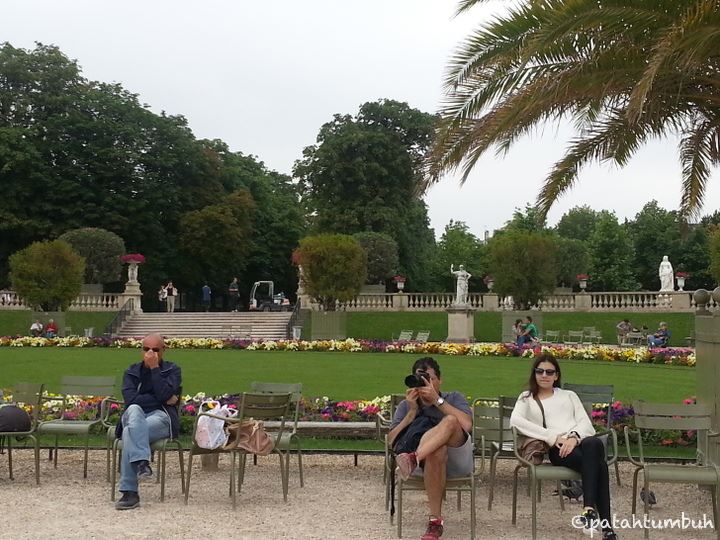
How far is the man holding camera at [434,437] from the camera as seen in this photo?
6.21 meters

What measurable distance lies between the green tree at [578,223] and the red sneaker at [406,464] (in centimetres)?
7175

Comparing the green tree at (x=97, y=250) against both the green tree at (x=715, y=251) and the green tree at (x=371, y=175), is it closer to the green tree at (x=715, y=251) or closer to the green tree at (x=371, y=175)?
the green tree at (x=371, y=175)

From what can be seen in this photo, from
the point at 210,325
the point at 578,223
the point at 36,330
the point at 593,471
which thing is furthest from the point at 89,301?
the point at 578,223

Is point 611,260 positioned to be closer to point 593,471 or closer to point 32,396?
point 32,396

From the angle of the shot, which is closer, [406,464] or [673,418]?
[406,464]

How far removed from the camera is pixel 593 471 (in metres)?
6.20

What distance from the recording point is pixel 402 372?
18.6 m

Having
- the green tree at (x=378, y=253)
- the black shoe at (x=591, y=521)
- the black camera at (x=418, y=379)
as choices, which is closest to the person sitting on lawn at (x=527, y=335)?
the green tree at (x=378, y=253)

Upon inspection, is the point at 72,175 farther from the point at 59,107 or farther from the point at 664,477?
the point at 664,477

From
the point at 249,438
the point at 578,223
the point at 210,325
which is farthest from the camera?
the point at 578,223

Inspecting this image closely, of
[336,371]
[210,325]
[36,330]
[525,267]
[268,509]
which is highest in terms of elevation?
[525,267]

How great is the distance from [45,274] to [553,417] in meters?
27.6

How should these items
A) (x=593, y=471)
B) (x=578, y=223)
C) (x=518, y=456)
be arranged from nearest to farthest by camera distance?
(x=593, y=471) → (x=518, y=456) → (x=578, y=223)

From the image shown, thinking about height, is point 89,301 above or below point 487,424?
above
